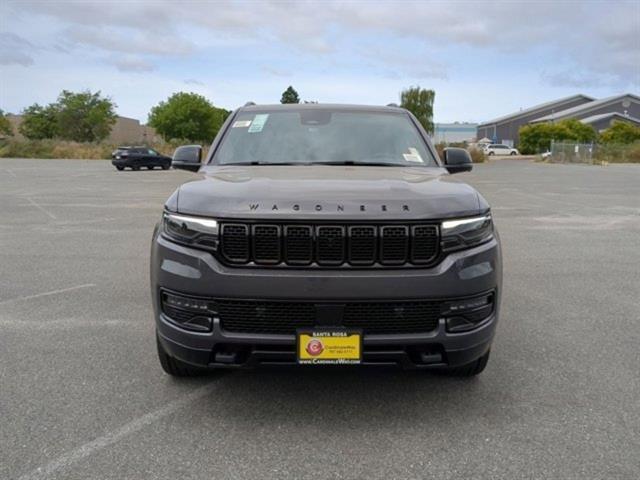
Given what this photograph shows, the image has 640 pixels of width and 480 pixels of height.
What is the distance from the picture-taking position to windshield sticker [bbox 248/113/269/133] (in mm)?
4691

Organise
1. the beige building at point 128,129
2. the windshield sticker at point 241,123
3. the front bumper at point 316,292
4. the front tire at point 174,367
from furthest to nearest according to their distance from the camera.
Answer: the beige building at point 128,129
the windshield sticker at point 241,123
the front tire at point 174,367
the front bumper at point 316,292

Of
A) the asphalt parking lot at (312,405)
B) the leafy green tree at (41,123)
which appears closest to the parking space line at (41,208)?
the asphalt parking lot at (312,405)

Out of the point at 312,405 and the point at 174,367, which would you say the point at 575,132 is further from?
the point at 174,367

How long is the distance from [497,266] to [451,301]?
1.33 ft

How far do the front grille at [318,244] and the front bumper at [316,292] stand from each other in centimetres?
6

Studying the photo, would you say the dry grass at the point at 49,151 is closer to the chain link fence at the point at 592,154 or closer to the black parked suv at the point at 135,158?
the black parked suv at the point at 135,158

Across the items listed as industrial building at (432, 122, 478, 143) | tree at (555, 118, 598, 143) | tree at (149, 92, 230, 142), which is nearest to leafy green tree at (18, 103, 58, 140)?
tree at (149, 92, 230, 142)

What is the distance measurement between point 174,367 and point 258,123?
2.12 metres

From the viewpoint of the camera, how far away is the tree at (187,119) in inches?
3509

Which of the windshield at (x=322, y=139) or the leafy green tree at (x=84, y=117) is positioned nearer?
the windshield at (x=322, y=139)

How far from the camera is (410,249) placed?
2.99m

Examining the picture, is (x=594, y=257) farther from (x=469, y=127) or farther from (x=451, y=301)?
(x=469, y=127)

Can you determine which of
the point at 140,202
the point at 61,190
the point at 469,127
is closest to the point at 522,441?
the point at 140,202

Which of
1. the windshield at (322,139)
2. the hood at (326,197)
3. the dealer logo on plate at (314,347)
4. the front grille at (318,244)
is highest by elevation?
the windshield at (322,139)
